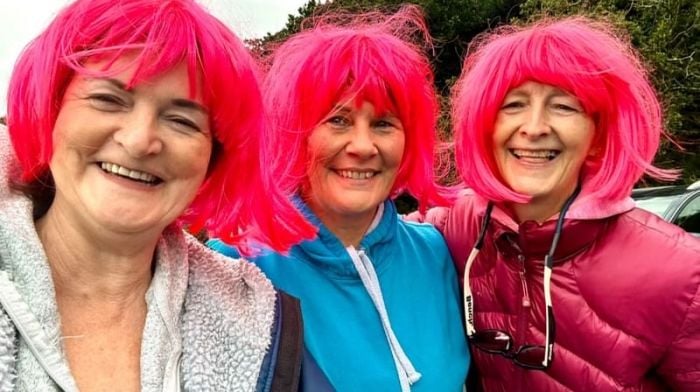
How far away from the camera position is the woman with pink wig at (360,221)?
2.12 metres

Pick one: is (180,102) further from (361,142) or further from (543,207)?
(543,207)

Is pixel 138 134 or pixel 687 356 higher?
pixel 138 134

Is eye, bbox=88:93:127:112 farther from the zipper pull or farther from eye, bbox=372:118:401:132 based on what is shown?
the zipper pull

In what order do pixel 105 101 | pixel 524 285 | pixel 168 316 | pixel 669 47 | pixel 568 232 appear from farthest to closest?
pixel 669 47
pixel 524 285
pixel 568 232
pixel 168 316
pixel 105 101

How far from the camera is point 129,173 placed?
4.72 feet

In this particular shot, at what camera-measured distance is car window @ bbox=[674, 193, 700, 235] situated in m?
5.67

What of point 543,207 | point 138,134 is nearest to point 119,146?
point 138,134

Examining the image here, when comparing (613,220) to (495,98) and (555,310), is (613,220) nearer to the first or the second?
(555,310)

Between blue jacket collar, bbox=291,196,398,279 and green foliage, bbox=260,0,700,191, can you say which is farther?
green foliage, bbox=260,0,700,191

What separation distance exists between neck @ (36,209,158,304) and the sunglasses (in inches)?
48.2

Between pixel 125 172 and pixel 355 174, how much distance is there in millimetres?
958

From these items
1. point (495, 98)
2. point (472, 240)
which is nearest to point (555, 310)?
point (472, 240)

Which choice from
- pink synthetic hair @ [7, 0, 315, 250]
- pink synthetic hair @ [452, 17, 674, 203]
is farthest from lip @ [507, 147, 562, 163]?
pink synthetic hair @ [7, 0, 315, 250]

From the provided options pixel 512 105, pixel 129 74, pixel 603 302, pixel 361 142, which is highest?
pixel 129 74
